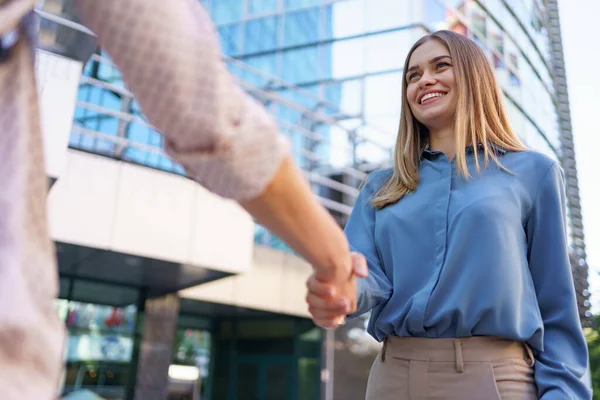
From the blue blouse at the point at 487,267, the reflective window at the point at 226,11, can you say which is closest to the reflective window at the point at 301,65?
the reflective window at the point at 226,11

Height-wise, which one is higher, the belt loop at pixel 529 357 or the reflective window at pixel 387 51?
the reflective window at pixel 387 51

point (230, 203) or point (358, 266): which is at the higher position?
point (230, 203)

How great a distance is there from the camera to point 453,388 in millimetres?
1627

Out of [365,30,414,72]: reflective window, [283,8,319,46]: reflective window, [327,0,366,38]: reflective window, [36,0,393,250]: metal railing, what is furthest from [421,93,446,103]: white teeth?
[283,8,319,46]: reflective window

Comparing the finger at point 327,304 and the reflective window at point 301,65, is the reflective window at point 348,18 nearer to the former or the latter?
the reflective window at point 301,65

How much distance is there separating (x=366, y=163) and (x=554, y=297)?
1322cm

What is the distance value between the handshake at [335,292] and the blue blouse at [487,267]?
0.21 m

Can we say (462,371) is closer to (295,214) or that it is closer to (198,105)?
(295,214)

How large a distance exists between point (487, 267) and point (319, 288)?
2.21 ft

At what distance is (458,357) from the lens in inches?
65.1

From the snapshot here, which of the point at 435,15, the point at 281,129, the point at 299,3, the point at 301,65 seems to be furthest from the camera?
the point at 299,3

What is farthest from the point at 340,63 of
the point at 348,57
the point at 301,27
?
the point at 301,27

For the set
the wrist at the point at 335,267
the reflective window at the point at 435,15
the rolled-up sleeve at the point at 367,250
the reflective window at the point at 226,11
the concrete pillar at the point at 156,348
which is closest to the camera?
the wrist at the point at 335,267

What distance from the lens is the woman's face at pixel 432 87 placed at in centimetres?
202
